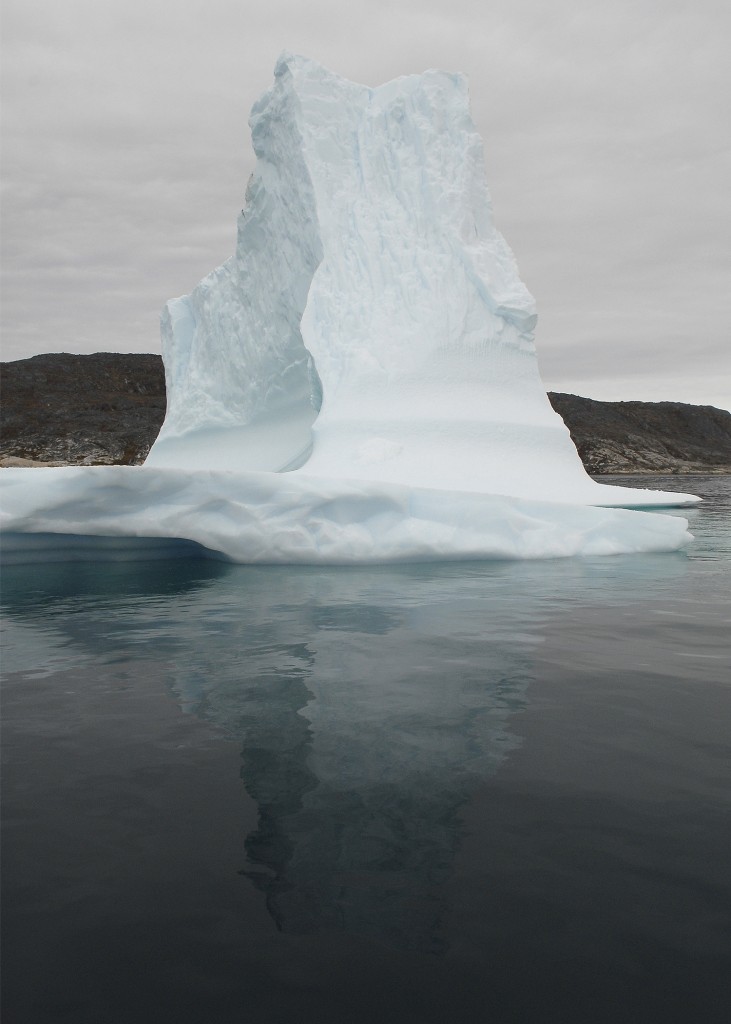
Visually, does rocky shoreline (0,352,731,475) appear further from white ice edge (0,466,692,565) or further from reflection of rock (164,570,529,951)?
reflection of rock (164,570,529,951)

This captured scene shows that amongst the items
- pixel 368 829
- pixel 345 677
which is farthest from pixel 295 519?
pixel 368 829

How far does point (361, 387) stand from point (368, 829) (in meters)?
10.9

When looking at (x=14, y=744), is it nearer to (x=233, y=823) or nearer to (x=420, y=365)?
(x=233, y=823)

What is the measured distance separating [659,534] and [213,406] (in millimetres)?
11761

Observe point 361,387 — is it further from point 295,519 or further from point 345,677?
point 345,677

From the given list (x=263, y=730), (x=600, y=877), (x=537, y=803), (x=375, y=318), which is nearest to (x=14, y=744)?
(x=263, y=730)

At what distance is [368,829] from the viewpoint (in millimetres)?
2336

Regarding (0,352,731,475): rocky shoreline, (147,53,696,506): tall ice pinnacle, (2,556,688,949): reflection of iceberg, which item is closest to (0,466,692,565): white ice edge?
(2,556,688,949): reflection of iceberg

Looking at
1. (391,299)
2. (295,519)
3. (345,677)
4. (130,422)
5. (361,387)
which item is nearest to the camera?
(345,677)

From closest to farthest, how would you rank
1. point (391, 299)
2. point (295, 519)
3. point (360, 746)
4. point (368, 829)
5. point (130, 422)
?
point (368, 829), point (360, 746), point (295, 519), point (391, 299), point (130, 422)

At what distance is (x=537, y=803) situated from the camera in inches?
98.6

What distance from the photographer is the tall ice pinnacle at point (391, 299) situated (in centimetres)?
1174

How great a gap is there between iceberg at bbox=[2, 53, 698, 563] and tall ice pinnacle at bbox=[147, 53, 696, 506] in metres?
0.04

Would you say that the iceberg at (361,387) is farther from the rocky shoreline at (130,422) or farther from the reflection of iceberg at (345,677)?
the rocky shoreline at (130,422)
